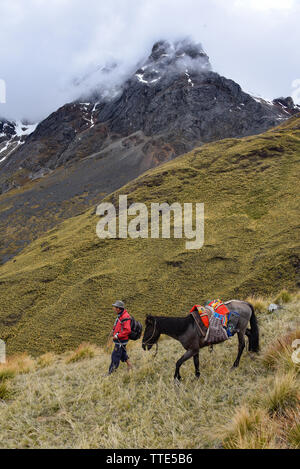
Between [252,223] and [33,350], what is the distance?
665 inches

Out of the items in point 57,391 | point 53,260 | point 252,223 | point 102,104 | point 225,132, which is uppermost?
point 102,104

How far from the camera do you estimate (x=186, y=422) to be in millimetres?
4414

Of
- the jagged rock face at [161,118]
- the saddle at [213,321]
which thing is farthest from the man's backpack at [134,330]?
the jagged rock face at [161,118]

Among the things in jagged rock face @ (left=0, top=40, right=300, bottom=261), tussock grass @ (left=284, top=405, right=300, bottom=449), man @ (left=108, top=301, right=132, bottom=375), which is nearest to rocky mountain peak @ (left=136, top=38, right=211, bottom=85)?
jagged rock face @ (left=0, top=40, right=300, bottom=261)

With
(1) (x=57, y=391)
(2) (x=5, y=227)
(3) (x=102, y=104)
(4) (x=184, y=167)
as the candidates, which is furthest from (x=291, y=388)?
(3) (x=102, y=104)

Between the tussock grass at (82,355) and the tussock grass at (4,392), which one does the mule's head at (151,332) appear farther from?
the tussock grass at (82,355)

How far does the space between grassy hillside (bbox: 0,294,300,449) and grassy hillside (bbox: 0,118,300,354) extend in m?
6.91

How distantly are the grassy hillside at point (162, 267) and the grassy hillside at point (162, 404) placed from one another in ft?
22.7

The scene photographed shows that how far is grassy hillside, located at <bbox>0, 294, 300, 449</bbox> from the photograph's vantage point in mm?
3869

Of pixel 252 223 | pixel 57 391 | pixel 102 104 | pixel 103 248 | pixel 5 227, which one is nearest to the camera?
pixel 57 391

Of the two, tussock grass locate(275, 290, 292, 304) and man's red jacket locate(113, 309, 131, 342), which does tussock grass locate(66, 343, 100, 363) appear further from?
tussock grass locate(275, 290, 292, 304)

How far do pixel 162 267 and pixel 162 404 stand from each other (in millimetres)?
13100

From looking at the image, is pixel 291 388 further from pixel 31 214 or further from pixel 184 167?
pixel 31 214
